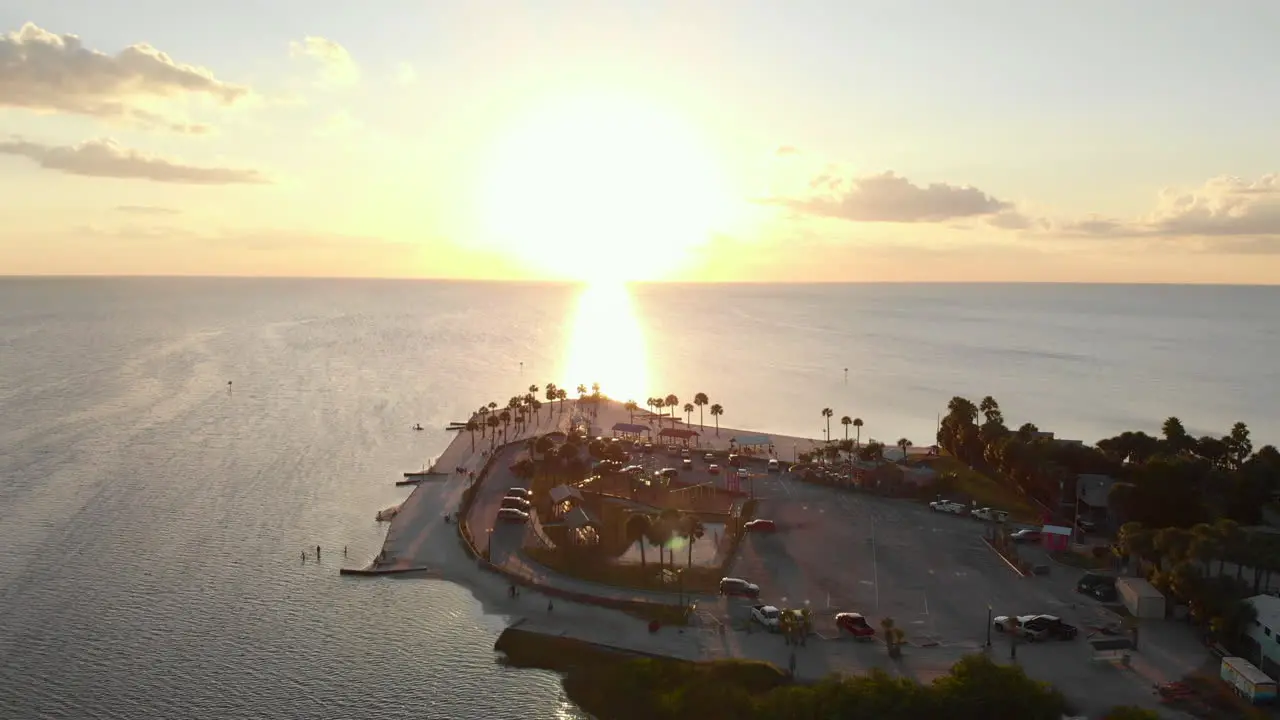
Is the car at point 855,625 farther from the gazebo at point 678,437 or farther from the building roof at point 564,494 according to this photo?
the gazebo at point 678,437

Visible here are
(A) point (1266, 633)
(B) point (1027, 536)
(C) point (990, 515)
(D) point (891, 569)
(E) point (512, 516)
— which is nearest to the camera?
(A) point (1266, 633)

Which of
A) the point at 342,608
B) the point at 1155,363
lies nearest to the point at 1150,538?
the point at 342,608

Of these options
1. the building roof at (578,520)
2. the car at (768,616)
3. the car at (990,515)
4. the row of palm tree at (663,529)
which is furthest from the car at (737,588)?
the car at (990,515)

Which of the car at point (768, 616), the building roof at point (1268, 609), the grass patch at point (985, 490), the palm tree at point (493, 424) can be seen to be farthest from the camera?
the palm tree at point (493, 424)

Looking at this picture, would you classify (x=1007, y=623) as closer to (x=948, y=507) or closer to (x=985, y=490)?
(x=948, y=507)

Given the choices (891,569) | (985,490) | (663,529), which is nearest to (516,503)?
(663,529)

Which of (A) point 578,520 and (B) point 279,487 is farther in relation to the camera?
(B) point 279,487
